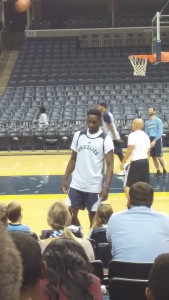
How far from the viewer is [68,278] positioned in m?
2.48

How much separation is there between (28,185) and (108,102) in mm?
8805

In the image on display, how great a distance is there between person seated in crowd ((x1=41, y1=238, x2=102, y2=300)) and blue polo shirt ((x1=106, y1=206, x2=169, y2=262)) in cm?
121

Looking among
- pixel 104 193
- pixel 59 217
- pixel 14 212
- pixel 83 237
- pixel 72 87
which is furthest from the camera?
pixel 72 87

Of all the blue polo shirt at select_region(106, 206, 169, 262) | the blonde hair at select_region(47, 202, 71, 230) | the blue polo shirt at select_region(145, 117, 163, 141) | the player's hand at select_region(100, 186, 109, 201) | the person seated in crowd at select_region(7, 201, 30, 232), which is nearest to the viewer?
the blue polo shirt at select_region(106, 206, 169, 262)

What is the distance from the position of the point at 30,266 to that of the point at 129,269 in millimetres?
1376

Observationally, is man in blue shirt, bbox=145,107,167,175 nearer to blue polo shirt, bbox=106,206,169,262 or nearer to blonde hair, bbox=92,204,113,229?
blonde hair, bbox=92,204,113,229

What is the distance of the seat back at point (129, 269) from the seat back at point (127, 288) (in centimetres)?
28

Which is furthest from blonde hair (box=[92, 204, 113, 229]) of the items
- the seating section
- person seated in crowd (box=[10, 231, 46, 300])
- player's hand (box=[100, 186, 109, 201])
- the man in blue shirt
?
the seating section

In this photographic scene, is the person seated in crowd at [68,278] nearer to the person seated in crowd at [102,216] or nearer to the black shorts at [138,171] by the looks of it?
the person seated in crowd at [102,216]

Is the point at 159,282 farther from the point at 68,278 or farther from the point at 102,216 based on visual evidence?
the point at 102,216

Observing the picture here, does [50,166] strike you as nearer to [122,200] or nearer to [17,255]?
[122,200]

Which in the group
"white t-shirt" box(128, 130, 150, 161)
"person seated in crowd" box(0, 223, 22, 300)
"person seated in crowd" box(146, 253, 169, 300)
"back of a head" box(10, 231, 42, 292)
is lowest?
"white t-shirt" box(128, 130, 150, 161)

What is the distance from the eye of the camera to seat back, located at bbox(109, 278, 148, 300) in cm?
294

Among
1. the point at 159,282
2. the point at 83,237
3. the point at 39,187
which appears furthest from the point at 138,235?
the point at 39,187
